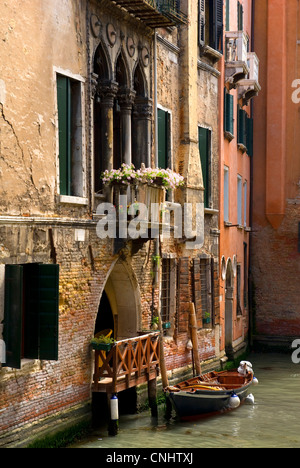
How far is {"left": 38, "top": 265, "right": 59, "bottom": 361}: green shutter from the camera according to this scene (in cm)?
1170

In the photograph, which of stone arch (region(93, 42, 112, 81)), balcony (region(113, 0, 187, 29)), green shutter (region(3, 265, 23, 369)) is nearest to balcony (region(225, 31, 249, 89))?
balcony (region(113, 0, 187, 29))

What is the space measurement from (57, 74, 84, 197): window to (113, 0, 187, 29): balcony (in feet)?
6.97

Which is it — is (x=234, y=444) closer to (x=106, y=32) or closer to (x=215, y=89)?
(x=106, y=32)

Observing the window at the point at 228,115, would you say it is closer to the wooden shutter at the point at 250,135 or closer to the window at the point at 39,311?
the wooden shutter at the point at 250,135

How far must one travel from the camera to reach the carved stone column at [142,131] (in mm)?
15977

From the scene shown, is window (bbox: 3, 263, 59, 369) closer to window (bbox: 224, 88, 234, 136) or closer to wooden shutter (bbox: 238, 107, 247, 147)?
window (bbox: 224, 88, 234, 136)

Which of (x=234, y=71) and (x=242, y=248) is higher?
(x=234, y=71)

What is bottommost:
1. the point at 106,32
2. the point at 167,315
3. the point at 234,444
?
the point at 234,444

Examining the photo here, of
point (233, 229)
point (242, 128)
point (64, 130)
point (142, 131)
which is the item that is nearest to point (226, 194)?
point (233, 229)

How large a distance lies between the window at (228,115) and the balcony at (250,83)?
1.01m

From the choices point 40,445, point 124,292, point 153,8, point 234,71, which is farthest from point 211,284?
point 40,445

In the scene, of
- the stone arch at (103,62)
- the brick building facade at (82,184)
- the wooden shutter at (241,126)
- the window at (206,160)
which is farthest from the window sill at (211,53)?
the stone arch at (103,62)
